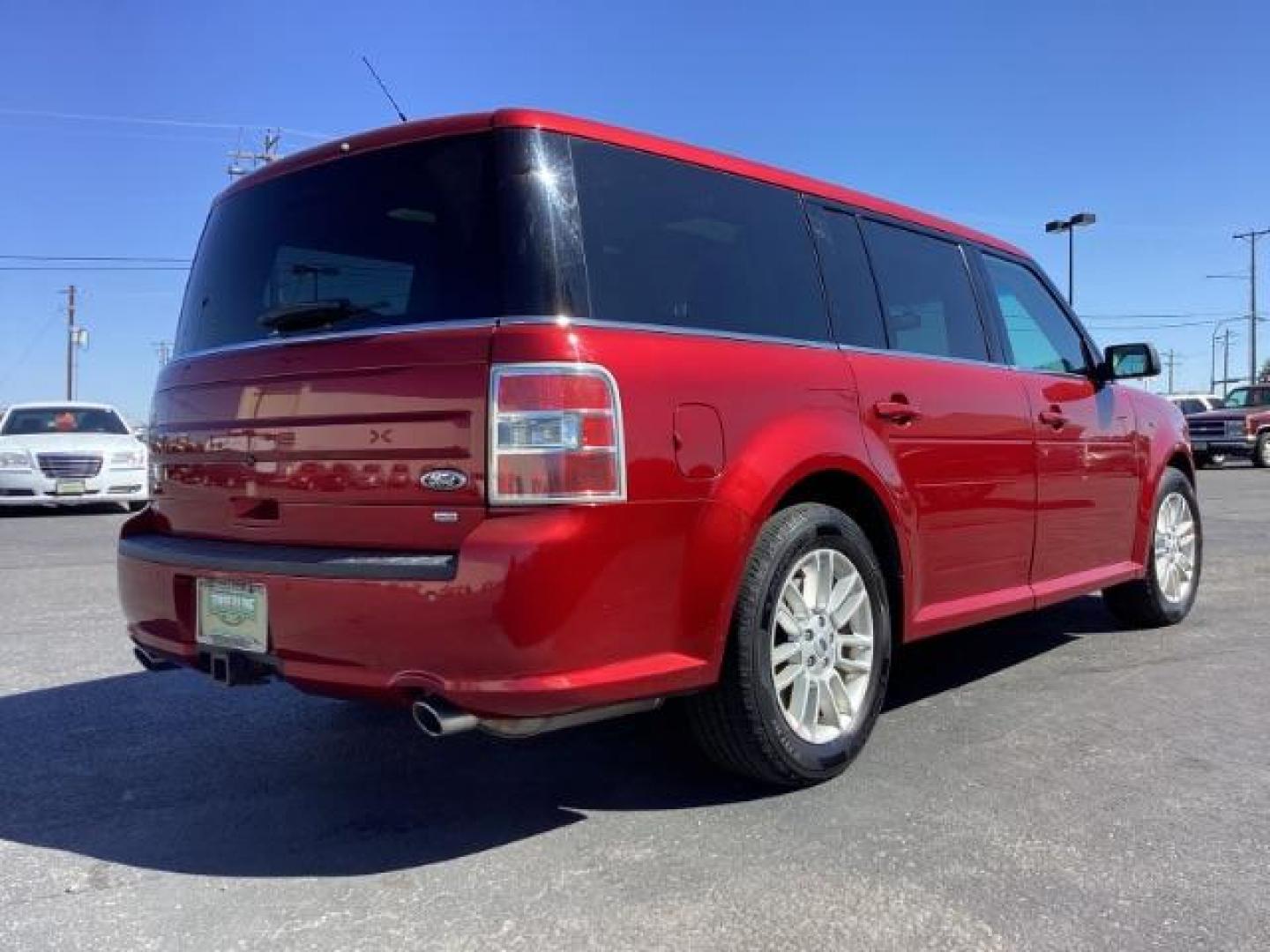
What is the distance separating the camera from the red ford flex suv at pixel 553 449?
9.18 feet

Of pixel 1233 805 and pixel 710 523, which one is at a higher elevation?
pixel 710 523

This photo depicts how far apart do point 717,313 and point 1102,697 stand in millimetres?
2530

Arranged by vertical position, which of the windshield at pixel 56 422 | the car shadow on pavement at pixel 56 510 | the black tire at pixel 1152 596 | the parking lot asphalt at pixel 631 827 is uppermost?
the windshield at pixel 56 422

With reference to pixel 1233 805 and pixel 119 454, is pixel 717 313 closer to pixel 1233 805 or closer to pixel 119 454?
pixel 1233 805

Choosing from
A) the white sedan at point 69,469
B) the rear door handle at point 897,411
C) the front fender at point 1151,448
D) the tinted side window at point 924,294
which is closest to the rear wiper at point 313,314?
the rear door handle at point 897,411

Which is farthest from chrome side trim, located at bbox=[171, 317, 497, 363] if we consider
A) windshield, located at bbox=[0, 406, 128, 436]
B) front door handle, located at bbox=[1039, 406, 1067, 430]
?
windshield, located at bbox=[0, 406, 128, 436]

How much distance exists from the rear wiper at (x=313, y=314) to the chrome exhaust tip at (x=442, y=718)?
43.5 inches

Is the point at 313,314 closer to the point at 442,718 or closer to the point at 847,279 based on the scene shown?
the point at 442,718

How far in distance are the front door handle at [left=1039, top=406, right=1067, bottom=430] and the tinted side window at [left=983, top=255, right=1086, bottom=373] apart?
23 cm

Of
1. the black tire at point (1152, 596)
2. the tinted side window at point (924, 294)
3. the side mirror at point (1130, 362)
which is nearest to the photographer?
the tinted side window at point (924, 294)

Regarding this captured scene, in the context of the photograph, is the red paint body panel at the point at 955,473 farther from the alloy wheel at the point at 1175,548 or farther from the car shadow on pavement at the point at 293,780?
the alloy wheel at the point at 1175,548

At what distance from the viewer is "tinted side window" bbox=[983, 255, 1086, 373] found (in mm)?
5039

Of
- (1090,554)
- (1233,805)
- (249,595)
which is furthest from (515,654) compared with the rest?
(1090,554)

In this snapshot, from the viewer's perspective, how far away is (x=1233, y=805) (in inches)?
132
